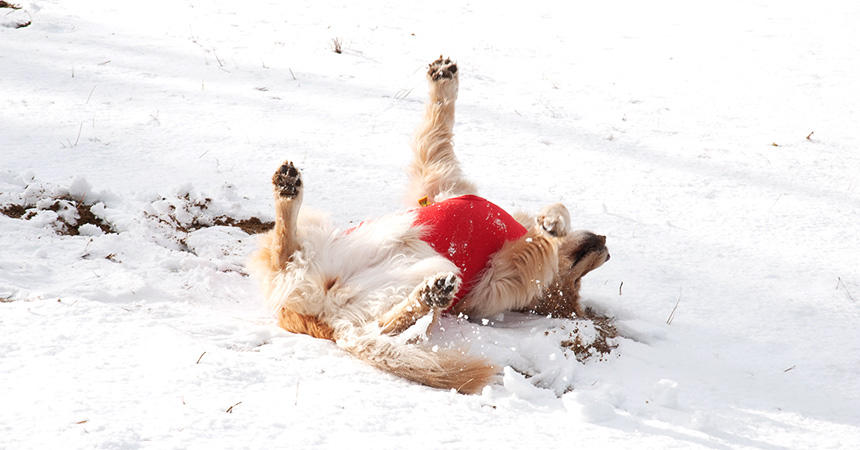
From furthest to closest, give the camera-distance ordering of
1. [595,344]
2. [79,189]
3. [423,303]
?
[79,189] → [595,344] → [423,303]

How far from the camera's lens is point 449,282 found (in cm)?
318

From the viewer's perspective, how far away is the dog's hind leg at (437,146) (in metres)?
4.53

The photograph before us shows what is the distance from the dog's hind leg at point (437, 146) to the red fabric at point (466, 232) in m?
0.64

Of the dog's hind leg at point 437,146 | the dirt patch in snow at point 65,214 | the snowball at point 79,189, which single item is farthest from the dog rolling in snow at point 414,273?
the snowball at point 79,189

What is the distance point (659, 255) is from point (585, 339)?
134cm

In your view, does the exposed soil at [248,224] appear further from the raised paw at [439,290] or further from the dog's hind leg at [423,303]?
the raised paw at [439,290]

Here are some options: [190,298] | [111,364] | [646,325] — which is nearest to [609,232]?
[646,325]

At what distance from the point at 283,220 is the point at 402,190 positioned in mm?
1634

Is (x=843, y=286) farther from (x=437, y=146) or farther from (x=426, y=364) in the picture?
(x=426, y=364)

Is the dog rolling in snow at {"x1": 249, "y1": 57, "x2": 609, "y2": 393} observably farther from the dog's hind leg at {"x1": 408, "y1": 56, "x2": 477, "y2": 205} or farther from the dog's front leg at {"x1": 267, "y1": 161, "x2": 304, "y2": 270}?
the dog's hind leg at {"x1": 408, "y1": 56, "x2": 477, "y2": 205}

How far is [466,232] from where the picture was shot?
12.3 ft

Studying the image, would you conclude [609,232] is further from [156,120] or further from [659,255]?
[156,120]

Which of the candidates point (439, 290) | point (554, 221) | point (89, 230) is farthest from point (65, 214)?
point (554, 221)

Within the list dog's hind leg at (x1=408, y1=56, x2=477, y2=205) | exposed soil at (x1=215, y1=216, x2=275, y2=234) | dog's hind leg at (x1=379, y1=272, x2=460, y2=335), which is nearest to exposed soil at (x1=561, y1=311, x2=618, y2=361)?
dog's hind leg at (x1=379, y1=272, x2=460, y2=335)
